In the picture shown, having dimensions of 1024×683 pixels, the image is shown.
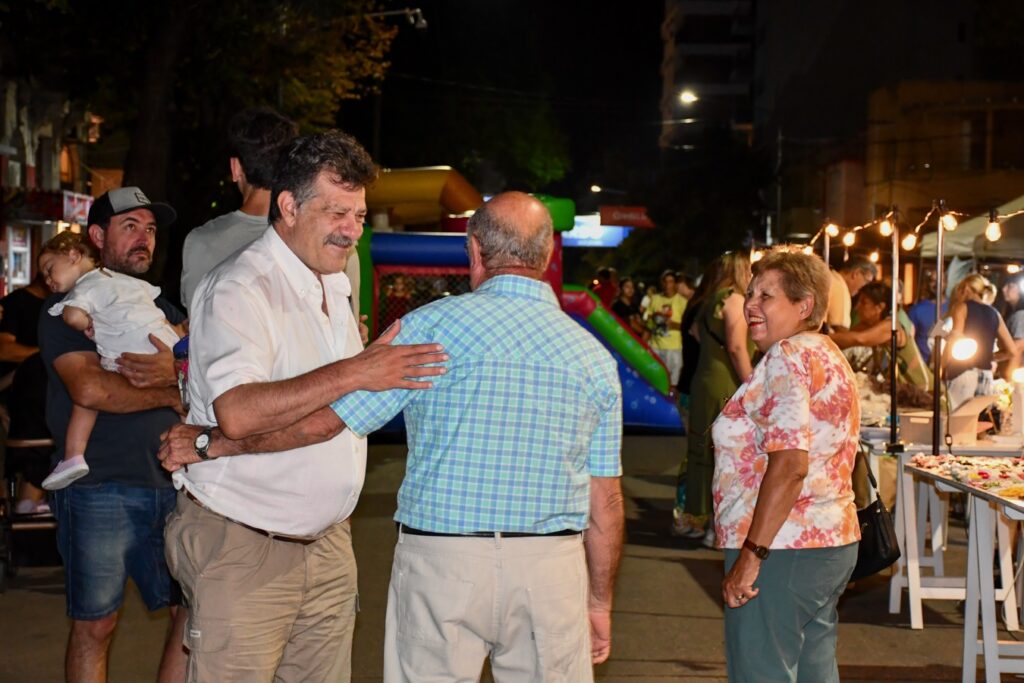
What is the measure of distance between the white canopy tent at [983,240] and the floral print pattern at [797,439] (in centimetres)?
979

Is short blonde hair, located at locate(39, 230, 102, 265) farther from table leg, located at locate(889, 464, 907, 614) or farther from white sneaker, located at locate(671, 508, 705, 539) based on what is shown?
white sneaker, located at locate(671, 508, 705, 539)

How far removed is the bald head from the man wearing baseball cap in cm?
170

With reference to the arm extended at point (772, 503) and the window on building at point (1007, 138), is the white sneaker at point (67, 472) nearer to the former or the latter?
the arm extended at point (772, 503)

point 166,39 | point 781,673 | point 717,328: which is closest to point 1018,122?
point 166,39

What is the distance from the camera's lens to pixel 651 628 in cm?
765

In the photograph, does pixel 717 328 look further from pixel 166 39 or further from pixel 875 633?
pixel 166 39

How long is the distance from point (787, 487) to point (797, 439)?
0.54ft

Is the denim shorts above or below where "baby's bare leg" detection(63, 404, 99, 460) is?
below

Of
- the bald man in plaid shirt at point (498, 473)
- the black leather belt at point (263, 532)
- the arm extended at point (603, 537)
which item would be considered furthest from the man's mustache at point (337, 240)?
the arm extended at point (603, 537)

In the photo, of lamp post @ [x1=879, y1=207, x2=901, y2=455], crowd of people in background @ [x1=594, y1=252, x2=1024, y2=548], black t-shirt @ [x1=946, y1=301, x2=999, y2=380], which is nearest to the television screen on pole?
crowd of people in background @ [x1=594, y1=252, x2=1024, y2=548]

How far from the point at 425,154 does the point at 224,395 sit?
46.1 meters

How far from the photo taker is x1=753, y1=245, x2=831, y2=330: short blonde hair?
4.68m

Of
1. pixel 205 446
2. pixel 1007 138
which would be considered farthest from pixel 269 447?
pixel 1007 138

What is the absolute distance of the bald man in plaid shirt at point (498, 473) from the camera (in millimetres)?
3434
